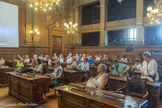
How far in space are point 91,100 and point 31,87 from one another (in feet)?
7.35

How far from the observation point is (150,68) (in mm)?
3486

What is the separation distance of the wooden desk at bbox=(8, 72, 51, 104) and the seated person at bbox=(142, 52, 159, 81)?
295 centimetres

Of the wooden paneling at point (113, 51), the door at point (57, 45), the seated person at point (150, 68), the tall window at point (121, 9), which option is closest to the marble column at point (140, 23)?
the wooden paneling at point (113, 51)

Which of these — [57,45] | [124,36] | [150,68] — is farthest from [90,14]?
[150,68]

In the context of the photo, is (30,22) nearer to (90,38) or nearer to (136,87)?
(90,38)

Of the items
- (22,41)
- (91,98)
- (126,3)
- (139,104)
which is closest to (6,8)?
(22,41)

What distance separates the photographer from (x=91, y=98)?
6.86 feet

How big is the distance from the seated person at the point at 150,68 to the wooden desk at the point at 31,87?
2.95 metres

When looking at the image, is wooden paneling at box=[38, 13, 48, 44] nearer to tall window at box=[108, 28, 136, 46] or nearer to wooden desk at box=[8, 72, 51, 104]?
tall window at box=[108, 28, 136, 46]

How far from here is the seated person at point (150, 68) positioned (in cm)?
345

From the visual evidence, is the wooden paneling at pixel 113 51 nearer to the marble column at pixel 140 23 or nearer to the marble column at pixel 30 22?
the marble column at pixel 140 23

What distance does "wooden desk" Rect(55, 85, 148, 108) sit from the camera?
1.88 metres

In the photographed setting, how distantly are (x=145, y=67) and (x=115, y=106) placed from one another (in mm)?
2303

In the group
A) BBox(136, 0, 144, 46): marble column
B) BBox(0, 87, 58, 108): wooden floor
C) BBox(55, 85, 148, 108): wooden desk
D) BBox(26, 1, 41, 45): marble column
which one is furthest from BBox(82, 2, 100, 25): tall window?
BBox(55, 85, 148, 108): wooden desk
